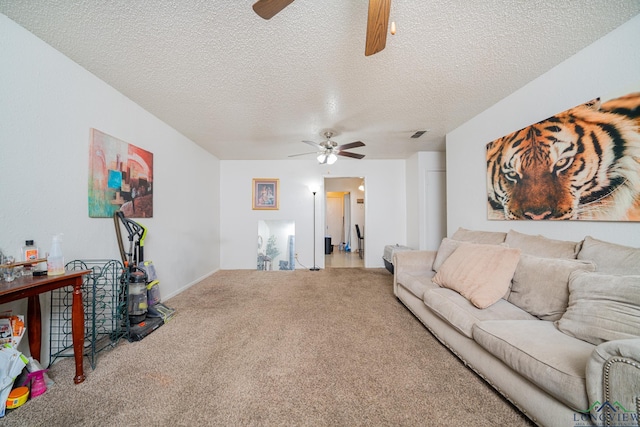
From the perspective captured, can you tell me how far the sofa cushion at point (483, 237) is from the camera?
7.28 feet

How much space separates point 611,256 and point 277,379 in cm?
227

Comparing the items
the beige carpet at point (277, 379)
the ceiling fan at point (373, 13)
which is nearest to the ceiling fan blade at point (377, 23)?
the ceiling fan at point (373, 13)

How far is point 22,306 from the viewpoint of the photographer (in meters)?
1.49

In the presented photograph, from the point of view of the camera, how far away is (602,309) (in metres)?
1.12

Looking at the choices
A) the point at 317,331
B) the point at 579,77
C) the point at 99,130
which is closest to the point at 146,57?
the point at 99,130

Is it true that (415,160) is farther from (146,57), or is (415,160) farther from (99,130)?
(99,130)

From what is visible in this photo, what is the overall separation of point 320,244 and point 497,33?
13.6 ft

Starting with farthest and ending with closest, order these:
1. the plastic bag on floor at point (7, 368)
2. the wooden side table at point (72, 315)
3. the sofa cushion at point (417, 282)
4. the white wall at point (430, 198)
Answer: the white wall at point (430, 198), the sofa cushion at point (417, 282), the wooden side table at point (72, 315), the plastic bag on floor at point (7, 368)

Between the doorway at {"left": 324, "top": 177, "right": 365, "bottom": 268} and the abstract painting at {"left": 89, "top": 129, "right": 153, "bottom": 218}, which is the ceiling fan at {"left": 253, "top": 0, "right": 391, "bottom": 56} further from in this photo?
the doorway at {"left": 324, "top": 177, "right": 365, "bottom": 268}

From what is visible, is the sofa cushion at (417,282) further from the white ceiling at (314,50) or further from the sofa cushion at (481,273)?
the white ceiling at (314,50)

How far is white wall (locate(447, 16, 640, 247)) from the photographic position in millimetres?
1456

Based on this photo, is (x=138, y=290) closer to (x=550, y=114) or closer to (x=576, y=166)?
(x=576, y=166)

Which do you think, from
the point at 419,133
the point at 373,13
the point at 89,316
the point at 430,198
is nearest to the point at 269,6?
the point at 373,13

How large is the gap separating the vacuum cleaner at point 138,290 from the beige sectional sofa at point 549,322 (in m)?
2.67
